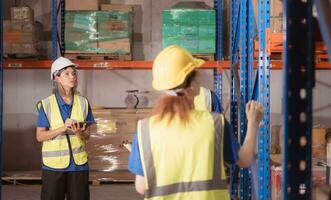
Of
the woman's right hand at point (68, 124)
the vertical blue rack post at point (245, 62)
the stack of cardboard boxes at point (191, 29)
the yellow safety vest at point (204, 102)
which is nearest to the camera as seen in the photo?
the woman's right hand at point (68, 124)

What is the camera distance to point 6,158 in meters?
Result: 9.76

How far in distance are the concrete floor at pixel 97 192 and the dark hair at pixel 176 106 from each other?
5.63 m

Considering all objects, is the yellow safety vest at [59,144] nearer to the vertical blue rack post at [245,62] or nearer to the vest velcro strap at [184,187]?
the vertical blue rack post at [245,62]

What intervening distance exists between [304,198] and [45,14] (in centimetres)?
870

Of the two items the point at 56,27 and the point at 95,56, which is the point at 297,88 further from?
the point at 56,27

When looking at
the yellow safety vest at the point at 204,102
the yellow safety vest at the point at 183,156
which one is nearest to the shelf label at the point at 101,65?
the yellow safety vest at the point at 204,102

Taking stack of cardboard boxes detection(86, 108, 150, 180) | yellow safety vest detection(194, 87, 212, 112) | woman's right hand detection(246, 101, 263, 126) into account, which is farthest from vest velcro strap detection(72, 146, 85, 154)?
stack of cardboard boxes detection(86, 108, 150, 180)

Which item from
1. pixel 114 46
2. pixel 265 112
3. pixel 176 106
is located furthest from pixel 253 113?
pixel 114 46

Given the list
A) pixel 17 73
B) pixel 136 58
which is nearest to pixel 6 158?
pixel 17 73

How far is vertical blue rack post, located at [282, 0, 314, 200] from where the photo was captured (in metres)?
1.90

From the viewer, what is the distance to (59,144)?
189 inches

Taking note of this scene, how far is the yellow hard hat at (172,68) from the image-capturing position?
8.69 ft

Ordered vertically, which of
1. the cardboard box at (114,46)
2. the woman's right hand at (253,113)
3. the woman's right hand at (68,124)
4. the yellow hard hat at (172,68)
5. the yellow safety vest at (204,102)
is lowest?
the woman's right hand at (68,124)

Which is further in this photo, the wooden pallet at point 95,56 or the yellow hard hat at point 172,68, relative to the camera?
the wooden pallet at point 95,56
